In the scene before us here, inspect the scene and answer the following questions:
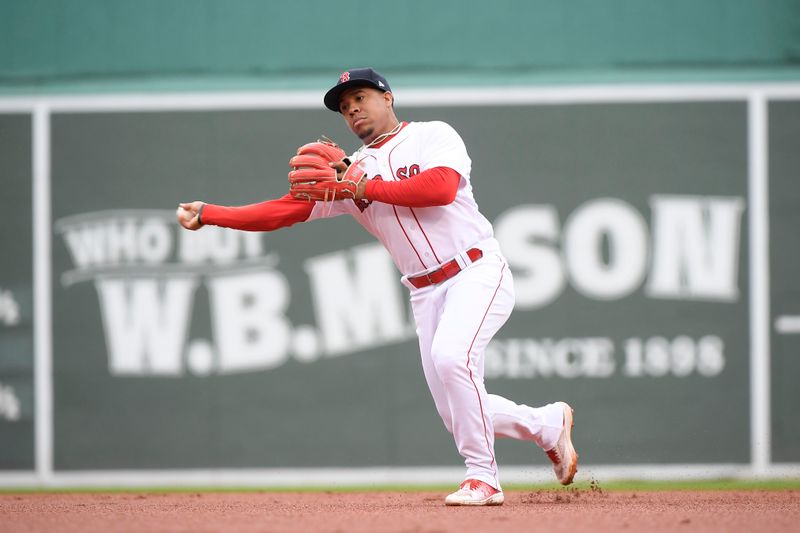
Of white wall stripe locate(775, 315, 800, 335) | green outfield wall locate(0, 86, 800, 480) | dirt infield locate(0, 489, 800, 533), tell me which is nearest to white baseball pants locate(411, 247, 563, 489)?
dirt infield locate(0, 489, 800, 533)

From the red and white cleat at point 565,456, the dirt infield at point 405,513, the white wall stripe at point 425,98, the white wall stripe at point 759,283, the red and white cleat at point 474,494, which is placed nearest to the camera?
the dirt infield at point 405,513

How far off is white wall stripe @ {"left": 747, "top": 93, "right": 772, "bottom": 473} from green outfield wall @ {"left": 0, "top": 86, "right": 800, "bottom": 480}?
1 cm

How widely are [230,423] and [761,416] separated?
10.4ft

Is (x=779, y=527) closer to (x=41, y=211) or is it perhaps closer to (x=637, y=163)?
(x=637, y=163)

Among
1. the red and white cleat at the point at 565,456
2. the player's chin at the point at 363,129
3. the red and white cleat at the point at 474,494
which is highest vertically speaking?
the player's chin at the point at 363,129

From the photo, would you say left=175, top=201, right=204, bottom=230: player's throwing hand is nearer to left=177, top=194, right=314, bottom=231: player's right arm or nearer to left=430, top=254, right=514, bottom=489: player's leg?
left=177, top=194, right=314, bottom=231: player's right arm

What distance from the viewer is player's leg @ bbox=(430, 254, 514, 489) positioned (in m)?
4.34

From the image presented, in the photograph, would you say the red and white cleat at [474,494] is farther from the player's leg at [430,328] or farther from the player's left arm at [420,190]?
the player's left arm at [420,190]

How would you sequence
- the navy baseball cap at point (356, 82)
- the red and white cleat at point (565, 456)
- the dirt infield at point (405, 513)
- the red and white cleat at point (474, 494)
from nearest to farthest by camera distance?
the dirt infield at point (405, 513) < the red and white cleat at point (474, 494) < the navy baseball cap at point (356, 82) < the red and white cleat at point (565, 456)

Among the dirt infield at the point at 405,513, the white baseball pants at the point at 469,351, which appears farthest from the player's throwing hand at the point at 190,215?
the dirt infield at the point at 405,513

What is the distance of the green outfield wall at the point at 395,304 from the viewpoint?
6789 millimetres

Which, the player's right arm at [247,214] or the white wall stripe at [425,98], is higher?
the white wall stripe at [425,98]

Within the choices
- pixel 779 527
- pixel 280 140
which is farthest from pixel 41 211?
pixel 779 527

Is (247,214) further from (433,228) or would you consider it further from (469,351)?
(469,351)
